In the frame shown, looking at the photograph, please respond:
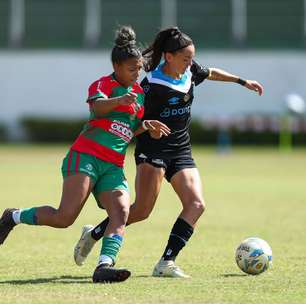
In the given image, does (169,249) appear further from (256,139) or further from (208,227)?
(256,139)

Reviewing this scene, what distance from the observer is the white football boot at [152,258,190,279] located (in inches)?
324

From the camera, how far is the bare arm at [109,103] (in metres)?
7.82

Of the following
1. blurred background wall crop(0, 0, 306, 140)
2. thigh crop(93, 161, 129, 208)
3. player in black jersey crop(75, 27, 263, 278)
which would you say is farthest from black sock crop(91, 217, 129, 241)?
blurred background wall crop(0, 0, 306, 140)

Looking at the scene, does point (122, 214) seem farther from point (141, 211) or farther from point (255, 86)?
point (255, 86)

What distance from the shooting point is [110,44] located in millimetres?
43531

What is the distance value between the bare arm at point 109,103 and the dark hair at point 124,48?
371 mm

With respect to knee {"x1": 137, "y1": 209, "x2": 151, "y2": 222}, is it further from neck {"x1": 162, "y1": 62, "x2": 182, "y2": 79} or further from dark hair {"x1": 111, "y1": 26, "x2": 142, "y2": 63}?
dark hair {"x1": 111, "y1": 26, "x2": 142, "y2": 63}

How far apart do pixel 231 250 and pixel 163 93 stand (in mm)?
2453

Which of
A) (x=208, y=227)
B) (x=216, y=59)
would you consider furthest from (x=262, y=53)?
(x=208, y=227)

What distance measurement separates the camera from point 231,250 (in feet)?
34.0

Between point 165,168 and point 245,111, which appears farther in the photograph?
point 245,111

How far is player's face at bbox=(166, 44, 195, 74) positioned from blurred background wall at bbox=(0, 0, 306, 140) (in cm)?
3407

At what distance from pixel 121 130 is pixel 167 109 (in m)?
0.62

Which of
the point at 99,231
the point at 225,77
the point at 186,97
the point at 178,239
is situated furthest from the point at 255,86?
the point at 99,231
